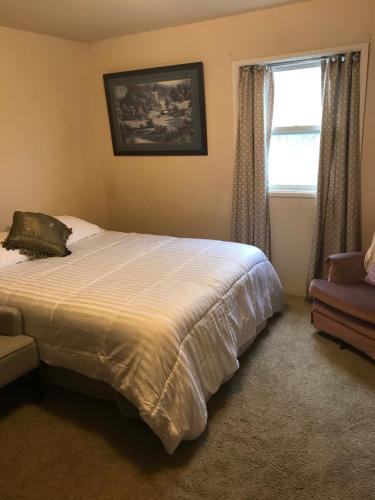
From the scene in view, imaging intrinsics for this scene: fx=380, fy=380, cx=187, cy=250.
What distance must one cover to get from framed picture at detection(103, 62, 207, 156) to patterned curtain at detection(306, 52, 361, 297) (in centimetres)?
111

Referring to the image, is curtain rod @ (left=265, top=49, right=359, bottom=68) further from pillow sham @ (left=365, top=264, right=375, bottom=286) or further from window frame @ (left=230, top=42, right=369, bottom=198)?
pillow sham @ (left=365, top=264, right=375, bottom=286)

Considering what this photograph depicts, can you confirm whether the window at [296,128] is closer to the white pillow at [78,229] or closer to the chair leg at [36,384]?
the white pillow at [78,229]

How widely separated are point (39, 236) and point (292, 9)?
2.63 meters

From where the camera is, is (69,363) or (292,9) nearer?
(69,363)

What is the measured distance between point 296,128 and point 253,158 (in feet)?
1.41

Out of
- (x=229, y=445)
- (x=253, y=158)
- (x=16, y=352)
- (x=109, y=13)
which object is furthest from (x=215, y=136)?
(x=229, y=445)

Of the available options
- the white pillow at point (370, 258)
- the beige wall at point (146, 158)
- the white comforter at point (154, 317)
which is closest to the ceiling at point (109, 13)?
the beige wall at point (146, 158)

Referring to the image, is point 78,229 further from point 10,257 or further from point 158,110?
point 158,110

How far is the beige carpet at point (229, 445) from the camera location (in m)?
1.71

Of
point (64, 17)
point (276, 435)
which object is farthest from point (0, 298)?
point (64, 17)

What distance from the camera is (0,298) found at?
2.37 metres

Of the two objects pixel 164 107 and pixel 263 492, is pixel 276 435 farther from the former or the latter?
pixel 164 107

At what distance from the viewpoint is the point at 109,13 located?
9.73 feet

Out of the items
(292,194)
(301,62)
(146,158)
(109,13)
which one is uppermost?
(109,13)
